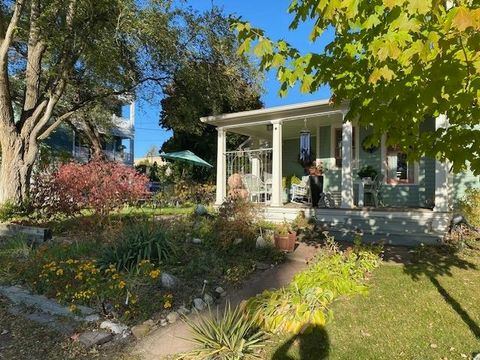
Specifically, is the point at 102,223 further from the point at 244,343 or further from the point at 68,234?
the point at 244,343

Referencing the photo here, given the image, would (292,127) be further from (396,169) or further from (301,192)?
(396,169)

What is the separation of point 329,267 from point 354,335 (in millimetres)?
1702

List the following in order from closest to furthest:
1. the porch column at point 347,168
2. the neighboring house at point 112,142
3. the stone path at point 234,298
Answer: the stone path at point 234,298
the porch column at point 347,168
the neighboring house at point 112,142

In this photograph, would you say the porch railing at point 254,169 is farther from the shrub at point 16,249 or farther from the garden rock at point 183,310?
the garden rock at point 183,310

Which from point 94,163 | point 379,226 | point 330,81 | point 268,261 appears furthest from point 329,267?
point 94,163

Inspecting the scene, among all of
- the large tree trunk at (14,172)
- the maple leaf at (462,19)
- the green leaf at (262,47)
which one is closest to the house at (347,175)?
the green leaf at (262,47)

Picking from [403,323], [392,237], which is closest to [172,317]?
[403,323]

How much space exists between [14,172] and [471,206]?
11.5 meters

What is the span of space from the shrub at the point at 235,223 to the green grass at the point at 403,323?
91.8 inches

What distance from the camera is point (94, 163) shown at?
31.6ft

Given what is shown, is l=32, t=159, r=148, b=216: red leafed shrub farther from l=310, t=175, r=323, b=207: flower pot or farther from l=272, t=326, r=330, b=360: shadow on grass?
l=272, t=326, r=330, b=360: shadow on grass

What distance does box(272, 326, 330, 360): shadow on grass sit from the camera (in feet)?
12.1

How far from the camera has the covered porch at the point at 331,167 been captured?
9.95 metres

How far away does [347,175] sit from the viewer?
32.6ft
